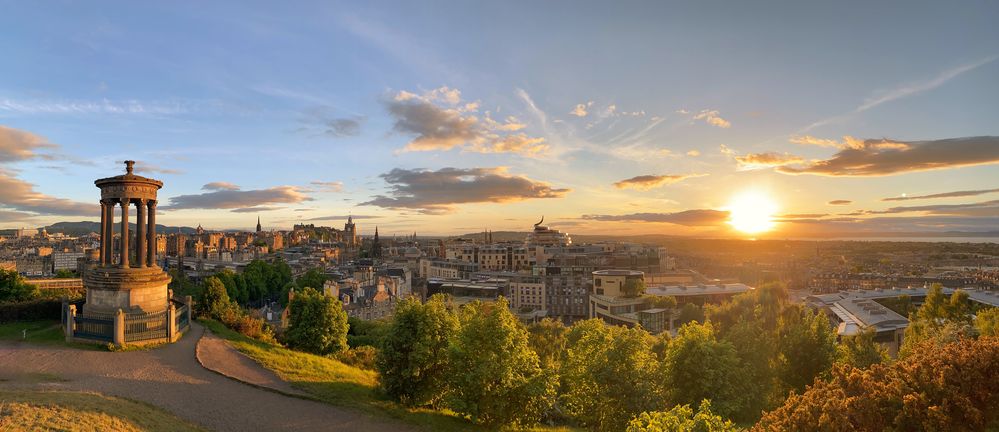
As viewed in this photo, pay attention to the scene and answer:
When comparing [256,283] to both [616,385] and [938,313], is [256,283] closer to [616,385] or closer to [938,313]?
[616,385]

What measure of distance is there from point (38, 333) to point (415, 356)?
19260 mm

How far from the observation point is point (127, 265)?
86.1ft

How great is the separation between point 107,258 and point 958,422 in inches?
1462

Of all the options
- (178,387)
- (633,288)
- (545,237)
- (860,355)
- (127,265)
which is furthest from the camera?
(545,237)

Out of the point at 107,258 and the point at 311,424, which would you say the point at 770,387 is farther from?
the point at 107,258

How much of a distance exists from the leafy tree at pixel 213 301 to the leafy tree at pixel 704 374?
89.2ft

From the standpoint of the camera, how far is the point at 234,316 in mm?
31609

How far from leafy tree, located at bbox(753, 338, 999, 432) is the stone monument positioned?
27.9 meters

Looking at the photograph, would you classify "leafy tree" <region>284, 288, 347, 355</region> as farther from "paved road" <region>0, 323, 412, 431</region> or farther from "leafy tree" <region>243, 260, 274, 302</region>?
"leafy tree" <region>243, 260, 274, 302</region>

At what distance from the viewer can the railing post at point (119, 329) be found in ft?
73.5

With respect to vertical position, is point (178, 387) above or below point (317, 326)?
below

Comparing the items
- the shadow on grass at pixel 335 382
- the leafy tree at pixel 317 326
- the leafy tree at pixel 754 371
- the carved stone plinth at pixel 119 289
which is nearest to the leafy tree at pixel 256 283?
the leafy tree at pixel 317 326

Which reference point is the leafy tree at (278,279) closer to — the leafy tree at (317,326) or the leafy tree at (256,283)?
the leafy tree at (256,283)

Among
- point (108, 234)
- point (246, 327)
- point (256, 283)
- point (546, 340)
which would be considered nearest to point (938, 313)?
point (546, 340)
